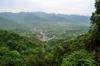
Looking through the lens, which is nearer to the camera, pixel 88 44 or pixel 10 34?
pixel 88 44

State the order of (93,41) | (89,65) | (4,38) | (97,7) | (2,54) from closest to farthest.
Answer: (89,65) < (93,41) < (97,7) < (2,54) < (4,38)

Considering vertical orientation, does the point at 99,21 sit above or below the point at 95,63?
above

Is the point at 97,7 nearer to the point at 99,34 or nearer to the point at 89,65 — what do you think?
the point at 99,34

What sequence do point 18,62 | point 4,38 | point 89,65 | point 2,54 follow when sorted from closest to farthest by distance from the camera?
point 89,65, point 18,62, point 2,54, point 4,38

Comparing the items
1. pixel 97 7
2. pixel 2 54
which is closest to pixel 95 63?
pixel 97 7

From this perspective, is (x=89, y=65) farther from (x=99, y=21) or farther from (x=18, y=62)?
(x=18, y=62)

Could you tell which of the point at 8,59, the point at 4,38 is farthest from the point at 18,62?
the point at 4,38

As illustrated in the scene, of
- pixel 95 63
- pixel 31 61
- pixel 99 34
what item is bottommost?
pixel 31 61

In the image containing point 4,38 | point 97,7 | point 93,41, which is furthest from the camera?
point 4,38

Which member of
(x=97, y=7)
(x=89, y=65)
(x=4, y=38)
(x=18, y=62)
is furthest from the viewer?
(x=4, y=38)
